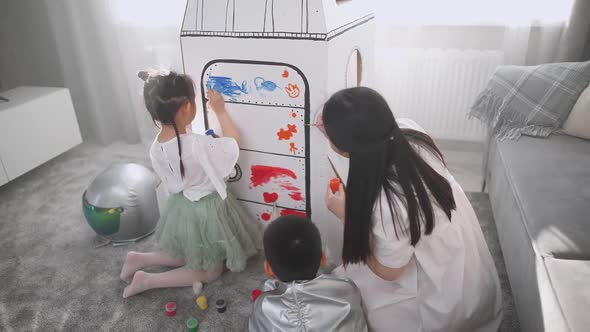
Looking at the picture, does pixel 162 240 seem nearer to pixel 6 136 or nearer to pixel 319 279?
pixel 319 279

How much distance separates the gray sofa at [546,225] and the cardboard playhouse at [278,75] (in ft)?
1.95

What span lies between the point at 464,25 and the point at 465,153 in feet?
2.29

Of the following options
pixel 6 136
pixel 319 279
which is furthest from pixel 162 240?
pixel 6 136

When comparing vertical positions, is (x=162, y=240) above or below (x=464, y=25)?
below

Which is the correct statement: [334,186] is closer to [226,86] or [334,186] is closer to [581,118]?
[226,86]

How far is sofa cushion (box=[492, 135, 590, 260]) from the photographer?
1231mm

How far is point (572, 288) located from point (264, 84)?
102cm

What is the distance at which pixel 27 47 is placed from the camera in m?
2.83

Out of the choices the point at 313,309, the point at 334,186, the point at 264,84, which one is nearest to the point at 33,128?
the point at 264,84

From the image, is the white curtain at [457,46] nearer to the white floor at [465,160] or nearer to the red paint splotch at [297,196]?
the white floor at [465,160]

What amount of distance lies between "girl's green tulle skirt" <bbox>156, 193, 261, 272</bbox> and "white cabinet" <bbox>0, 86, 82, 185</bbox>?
3.77 feet

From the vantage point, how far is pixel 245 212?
1.72 m

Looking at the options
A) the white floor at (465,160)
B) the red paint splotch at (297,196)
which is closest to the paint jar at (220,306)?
the red paint splotch at (297,196)

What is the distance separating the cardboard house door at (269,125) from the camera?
1.43 m
